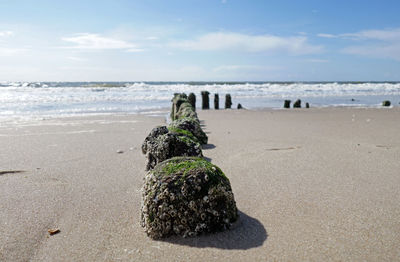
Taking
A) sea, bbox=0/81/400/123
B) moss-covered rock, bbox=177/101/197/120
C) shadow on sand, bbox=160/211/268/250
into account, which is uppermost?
moss-covered rock, bbox=177/101/197/120

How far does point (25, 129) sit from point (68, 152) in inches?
160

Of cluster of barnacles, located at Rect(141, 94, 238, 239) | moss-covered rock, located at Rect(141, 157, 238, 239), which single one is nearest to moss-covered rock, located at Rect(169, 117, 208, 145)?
cluster of barnacles, located at Rect(141, 94, 238, 239)

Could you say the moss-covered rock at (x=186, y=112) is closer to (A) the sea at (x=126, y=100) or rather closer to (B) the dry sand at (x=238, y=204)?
(B) the dry sand at (x=238, y=204)

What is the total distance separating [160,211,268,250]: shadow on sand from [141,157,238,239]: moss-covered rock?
0.06 metres

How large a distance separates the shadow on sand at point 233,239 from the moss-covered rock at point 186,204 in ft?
0.19

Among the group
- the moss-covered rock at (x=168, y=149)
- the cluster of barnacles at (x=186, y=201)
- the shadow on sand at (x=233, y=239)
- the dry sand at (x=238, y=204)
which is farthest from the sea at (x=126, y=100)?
the shadow on sand at (x=233, y=239)

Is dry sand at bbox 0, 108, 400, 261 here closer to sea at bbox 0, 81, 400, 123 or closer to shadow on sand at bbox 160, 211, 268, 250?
shadow on sand at bbox 160, 211, 268, 250

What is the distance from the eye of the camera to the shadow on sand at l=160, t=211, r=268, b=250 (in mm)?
2715

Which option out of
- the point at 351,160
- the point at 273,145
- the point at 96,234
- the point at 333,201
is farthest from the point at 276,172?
the point at 96,234

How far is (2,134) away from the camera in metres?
8.62

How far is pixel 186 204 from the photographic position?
2805mm

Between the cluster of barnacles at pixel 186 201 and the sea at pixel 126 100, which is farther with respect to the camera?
the sea at pixel 126 100

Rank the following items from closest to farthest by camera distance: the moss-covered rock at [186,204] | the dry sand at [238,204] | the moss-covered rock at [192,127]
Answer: the dry sand at [238,204] < the moss-covered rock at [186,204] < the moss-covered rock at [192,127]

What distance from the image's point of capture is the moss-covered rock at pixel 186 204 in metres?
2.81
